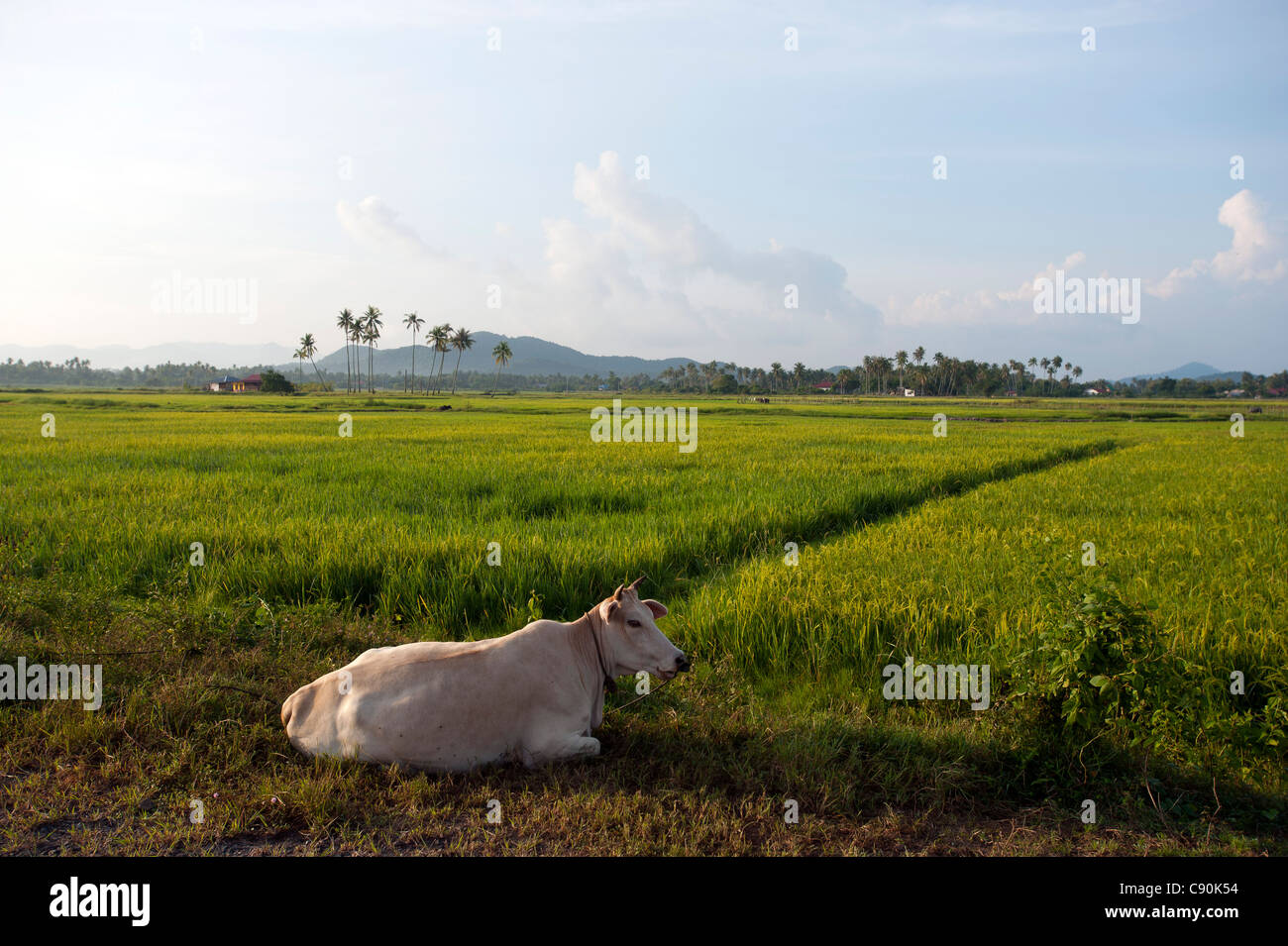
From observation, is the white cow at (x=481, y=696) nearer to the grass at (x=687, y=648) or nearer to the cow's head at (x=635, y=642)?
the cow's head at (x=635, y=642)

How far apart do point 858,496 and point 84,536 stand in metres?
10.3

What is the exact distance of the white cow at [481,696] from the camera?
356 centimetres

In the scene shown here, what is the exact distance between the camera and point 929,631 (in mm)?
5168

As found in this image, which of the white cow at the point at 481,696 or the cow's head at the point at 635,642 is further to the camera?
the cow's head at the point at 635,642

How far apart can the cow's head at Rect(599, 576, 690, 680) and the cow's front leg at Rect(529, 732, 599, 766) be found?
1.39ft

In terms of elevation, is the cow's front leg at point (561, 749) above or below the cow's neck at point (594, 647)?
below

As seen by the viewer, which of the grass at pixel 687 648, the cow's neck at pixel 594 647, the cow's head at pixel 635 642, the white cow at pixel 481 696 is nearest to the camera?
the grass at pixel 687 648

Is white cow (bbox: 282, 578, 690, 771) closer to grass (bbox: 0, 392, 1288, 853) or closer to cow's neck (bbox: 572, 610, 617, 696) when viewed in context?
cow's neck (bbox: 572, 610, 617, 696)

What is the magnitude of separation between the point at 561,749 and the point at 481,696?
19.9 inches

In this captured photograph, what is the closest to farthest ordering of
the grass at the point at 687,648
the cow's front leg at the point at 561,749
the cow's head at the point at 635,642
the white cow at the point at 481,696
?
the grass at the point at 687,648
the white cow at the point at 481,696
the cow's front leg at the point at 561,749
the cow's head at the point at 635,642

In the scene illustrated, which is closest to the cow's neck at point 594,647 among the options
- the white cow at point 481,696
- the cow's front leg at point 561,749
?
the white cow at point 481,696

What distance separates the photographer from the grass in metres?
3.23
